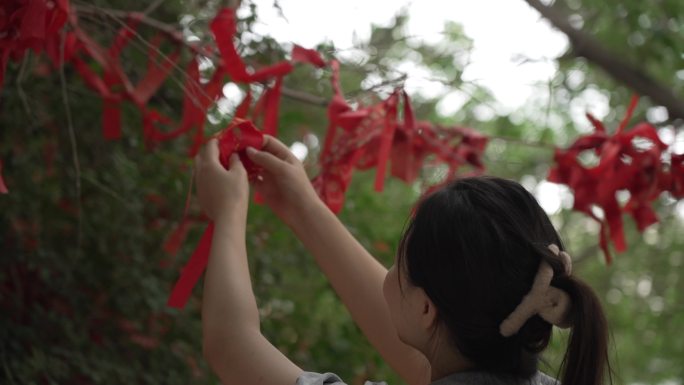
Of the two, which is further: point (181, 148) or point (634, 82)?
point (634, 82)

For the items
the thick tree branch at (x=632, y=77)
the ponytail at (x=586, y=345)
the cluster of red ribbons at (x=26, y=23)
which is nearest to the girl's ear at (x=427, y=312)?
the ponytail at (x=586, y=345)

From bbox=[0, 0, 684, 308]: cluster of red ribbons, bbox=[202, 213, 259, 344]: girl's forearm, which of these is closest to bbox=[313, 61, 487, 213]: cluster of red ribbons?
bbox=[0, 0, 684, 308]: cluster of red ribbons

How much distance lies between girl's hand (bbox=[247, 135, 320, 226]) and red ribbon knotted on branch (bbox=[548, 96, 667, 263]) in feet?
2.35

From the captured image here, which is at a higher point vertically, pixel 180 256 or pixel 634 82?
pixel 180 256

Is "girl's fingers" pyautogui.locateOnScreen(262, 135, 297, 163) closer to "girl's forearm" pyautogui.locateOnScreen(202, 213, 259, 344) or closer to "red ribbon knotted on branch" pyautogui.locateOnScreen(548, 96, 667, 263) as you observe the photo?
"girl's forearm" pyautogui.locateOnScreen(202, 213, 259, 344)

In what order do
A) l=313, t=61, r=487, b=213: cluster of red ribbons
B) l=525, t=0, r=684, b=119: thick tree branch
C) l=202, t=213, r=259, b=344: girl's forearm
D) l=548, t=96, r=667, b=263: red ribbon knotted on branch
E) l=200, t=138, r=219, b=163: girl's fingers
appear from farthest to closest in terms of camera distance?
l=525, t=0, r=684, b=119: thick tree branch < l=548, t=96, r=667, b=263: red ribbon knotted on branch < l=313, t=61, r=487, b=213: cluster of red ribbons < l=200, t=138, r=219, b=163: girl's fingers < l=202, t=213, r=259, b=344: girl's forearm

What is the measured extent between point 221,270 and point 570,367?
413 millimetres

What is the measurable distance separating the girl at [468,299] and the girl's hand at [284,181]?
0.15m

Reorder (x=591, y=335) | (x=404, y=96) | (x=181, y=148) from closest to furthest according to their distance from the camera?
1. (x=591, y=335)
2. (x=404, y=96)
3. (x=181, y=148)

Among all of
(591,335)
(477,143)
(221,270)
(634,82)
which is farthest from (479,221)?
(634,82)

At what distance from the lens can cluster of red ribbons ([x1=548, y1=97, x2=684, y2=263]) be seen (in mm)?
1931

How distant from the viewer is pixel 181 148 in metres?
2.18

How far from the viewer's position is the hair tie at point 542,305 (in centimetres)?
108

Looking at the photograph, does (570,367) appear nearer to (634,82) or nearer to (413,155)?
(413,155)
